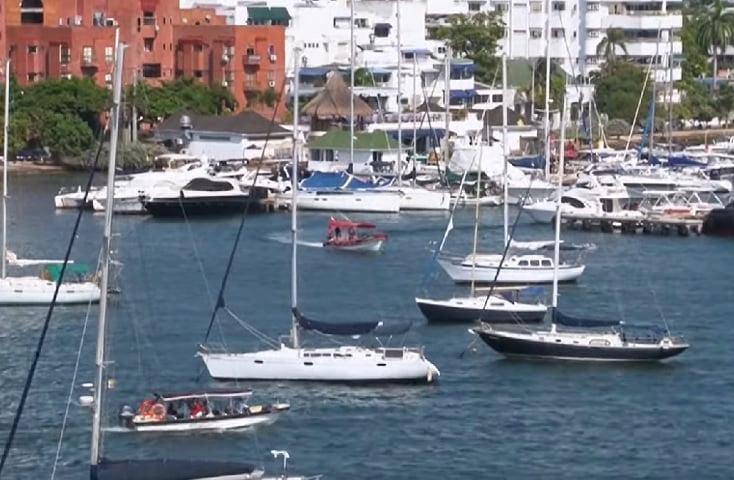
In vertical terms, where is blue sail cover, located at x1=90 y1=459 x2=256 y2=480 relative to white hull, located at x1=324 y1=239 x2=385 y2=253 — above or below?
above

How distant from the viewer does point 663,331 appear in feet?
124

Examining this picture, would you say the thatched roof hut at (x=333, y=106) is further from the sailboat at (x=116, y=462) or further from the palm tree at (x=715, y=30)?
the sailboat at (x=116, y=462)

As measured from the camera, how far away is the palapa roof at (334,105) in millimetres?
74375

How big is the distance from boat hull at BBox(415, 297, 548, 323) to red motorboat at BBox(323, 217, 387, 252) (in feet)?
34.6

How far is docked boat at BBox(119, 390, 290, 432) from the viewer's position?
29.8 metres

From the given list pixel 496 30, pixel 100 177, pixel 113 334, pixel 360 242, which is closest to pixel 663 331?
pixel 113 334

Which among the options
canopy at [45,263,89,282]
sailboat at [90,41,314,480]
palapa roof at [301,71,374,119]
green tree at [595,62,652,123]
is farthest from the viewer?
green tree at [595,62,652,123]

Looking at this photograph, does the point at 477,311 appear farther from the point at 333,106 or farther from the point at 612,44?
the point at 612,44

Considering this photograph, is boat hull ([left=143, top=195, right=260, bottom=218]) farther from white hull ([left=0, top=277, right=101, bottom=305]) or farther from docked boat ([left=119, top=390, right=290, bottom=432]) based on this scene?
docked boat ([left=119, top=390, right=290, bottom=432])

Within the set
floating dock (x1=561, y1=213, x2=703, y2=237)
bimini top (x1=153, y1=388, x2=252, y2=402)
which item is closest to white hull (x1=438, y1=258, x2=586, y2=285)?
floating dock (x1=561, y1=213, x2=703, y2=237)

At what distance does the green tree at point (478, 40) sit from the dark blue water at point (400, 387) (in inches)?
1451

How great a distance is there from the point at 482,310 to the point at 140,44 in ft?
135

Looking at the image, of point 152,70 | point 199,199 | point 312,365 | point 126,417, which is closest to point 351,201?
point 199,199

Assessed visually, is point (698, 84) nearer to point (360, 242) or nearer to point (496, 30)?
point (496, 30)
